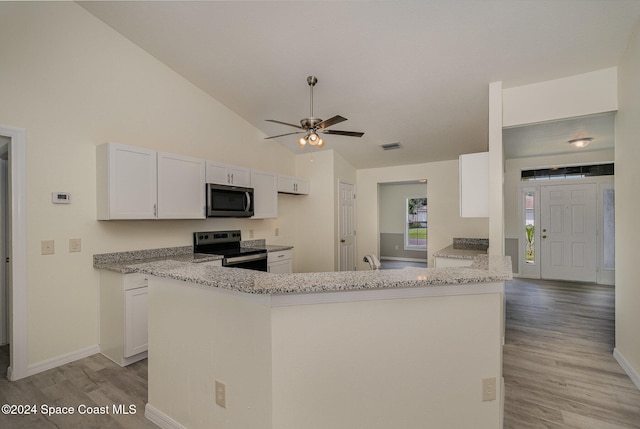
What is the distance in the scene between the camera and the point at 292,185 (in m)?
5.14

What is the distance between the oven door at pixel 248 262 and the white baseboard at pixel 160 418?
1685 millimetres

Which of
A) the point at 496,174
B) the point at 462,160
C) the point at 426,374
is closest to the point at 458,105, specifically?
the point at 462,160

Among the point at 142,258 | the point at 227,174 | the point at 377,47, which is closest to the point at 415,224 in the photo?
the point at 227,174

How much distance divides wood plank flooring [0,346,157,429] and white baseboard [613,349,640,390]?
11.5ft

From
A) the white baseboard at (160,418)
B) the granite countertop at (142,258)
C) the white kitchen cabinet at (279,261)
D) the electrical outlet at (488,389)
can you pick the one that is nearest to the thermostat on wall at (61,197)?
the granite countertop at (142,258)

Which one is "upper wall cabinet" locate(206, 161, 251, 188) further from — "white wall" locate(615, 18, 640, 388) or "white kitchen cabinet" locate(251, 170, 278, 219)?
"white wall" locate(615, 18, 640, 388)

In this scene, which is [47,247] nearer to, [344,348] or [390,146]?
[344,348]

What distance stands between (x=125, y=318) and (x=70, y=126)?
1.85m

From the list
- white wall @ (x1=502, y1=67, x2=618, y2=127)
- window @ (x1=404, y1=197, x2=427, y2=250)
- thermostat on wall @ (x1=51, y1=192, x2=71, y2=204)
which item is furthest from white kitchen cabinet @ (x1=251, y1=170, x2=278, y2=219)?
window @ (x1=404, y1=197, x2=427, y2=250)

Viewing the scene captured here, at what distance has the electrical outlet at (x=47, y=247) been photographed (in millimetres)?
2625

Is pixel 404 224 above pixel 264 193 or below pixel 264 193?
below

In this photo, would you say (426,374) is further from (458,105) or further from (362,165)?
(362,165)

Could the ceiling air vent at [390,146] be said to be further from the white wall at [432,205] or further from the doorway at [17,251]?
the doorway at [17,251]

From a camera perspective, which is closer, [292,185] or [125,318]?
[125,318]
